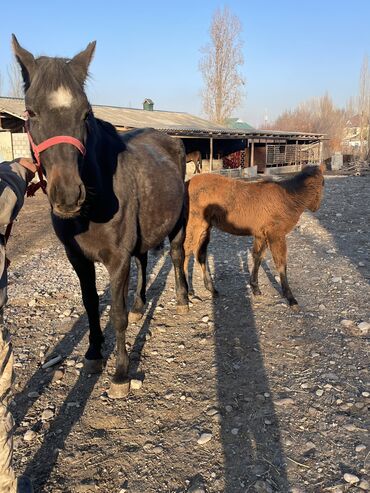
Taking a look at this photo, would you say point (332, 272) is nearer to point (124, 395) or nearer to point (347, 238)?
point (347, 238)

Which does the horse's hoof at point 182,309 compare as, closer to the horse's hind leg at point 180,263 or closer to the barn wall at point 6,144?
the horse's hind leg at point 180,263

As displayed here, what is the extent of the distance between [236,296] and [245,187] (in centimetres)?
157

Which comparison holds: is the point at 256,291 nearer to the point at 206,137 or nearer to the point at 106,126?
the point at 106,126

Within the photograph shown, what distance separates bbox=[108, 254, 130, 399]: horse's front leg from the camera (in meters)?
3.02

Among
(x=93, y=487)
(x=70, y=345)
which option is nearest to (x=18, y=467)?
(x=93, y=487)

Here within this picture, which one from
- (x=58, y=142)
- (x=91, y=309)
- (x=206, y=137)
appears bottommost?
(x=91, y=309)

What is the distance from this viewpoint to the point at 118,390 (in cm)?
301

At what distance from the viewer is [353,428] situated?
2.53 metres

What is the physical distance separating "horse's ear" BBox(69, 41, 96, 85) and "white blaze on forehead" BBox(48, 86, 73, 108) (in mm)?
260

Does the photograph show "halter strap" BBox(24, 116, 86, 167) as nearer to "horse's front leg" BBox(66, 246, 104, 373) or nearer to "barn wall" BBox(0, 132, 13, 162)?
"horse's front leg" BBox(66, 246, 104, 373)

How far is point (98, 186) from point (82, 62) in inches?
31.7

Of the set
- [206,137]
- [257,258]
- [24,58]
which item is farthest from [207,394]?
[206,137]

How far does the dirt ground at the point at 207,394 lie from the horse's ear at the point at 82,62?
2.40m

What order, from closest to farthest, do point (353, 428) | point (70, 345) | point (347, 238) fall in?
1. point (353, 428)
2. point (70, 345)
3. point (347, 238)
